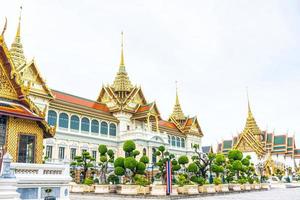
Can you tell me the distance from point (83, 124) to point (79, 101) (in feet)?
14.3

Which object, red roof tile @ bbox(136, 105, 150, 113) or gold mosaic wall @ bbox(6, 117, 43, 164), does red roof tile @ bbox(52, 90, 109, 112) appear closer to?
red roof tile @ bbox(136, 105, 150, 113)

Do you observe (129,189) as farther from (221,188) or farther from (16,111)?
(16,111)

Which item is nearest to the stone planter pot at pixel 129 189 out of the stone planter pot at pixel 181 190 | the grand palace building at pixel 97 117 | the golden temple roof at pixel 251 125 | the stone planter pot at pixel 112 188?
the stone planter pot at pixel 112 188

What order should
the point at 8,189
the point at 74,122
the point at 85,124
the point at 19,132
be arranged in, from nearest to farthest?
the point at 8,189, the point at 19,132, the point at 74,122, the point at 85,124

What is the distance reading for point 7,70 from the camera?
500 inches

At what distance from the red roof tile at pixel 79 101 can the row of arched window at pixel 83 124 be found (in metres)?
2.20

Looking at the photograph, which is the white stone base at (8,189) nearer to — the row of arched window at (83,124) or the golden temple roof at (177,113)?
the row of arched window at (83,124)

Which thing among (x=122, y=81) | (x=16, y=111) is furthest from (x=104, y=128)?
(x=16, y=111)

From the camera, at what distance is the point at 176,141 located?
2076 inches

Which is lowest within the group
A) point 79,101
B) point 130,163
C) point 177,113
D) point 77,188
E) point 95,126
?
point 77,188

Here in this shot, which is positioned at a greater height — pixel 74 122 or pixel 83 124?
pixel 74 122

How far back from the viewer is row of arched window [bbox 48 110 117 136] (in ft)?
109

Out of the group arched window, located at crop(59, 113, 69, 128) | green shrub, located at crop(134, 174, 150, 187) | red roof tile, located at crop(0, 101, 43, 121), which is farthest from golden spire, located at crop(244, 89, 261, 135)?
red roof tile, located at crop(0, 101, 43, 121)

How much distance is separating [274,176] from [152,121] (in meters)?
24.0
